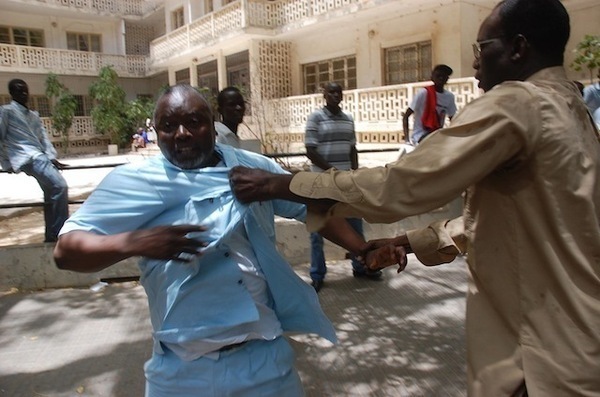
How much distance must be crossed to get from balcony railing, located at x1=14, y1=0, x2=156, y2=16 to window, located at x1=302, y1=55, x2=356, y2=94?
1279 centimetres

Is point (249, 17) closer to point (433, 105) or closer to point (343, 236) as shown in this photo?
point (433, 105)

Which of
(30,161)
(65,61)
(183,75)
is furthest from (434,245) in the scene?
(65,61)

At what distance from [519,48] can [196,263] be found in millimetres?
1062

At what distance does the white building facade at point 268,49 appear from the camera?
12.4 meters

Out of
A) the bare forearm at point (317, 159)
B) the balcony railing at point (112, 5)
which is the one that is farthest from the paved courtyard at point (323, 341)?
the balcony railing at point (112, 5)

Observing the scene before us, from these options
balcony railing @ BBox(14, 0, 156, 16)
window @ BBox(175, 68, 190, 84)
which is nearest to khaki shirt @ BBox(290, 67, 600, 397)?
window @ BBox(175, 68, 190, 84)

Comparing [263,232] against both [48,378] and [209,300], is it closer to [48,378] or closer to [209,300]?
[209,300]

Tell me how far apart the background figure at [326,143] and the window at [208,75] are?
1783 cm

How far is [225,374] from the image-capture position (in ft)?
4.94

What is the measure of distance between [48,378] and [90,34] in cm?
2642

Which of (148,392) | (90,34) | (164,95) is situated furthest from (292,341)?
(90,34)

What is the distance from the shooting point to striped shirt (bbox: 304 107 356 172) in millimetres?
4668

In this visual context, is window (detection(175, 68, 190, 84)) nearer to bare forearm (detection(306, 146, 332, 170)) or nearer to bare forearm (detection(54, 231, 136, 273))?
bare forearm (detection(306, 146, 332, 170))

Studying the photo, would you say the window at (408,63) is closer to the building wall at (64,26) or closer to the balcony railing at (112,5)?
the balcony railing at (112,5)
